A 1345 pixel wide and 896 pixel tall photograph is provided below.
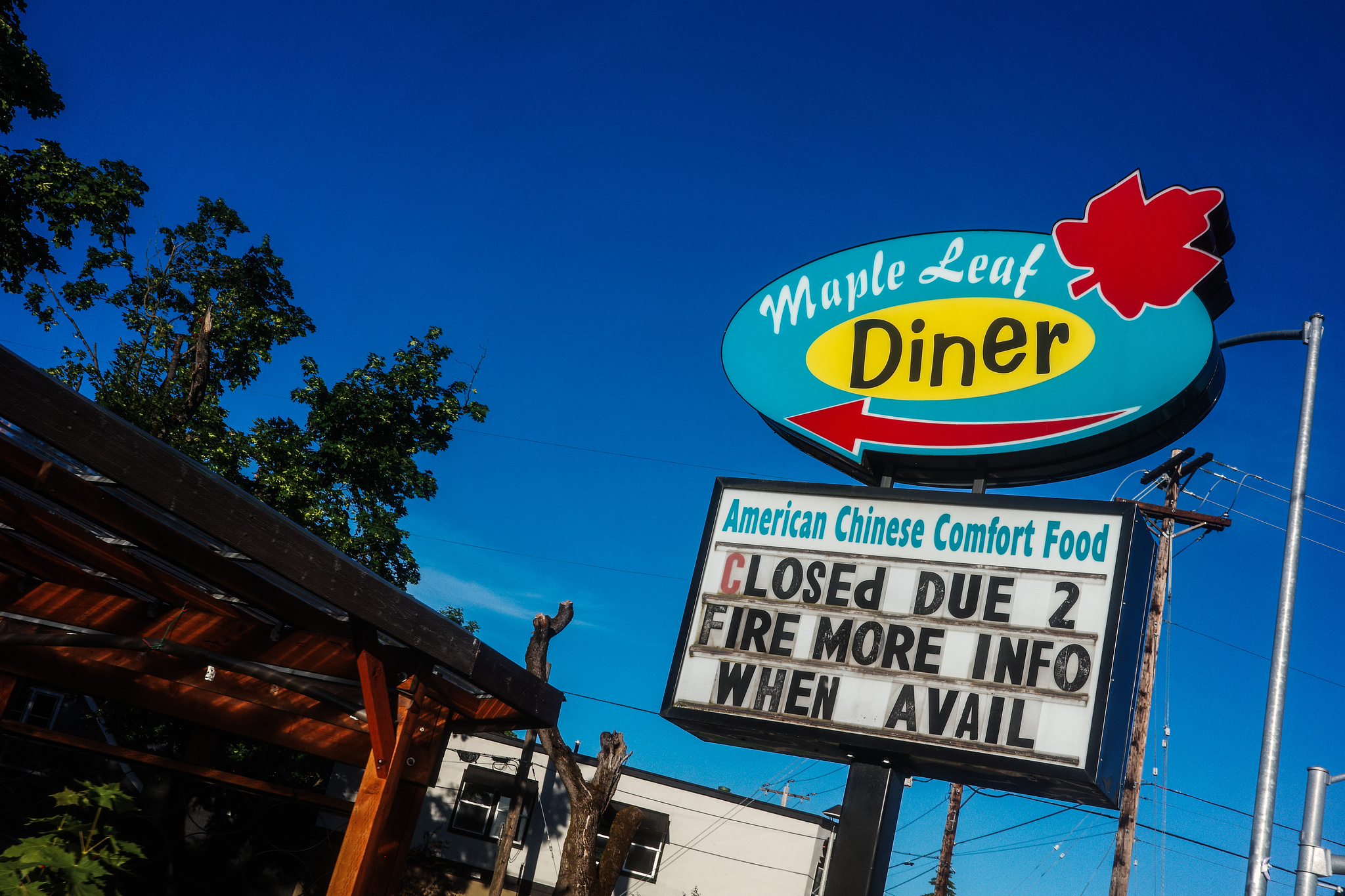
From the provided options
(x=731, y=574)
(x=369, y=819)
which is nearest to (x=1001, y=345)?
(x=731, y=574)

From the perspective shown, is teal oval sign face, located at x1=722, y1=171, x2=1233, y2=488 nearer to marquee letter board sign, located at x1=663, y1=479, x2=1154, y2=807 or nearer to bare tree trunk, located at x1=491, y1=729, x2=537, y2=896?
marquee letter board sign, located at x1=663, y1=479, x2=1154, y2=807

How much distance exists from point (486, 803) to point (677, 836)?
20.1 ft

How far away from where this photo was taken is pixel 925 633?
7426 mm

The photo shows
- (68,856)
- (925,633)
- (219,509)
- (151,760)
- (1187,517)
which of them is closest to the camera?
(219,509)

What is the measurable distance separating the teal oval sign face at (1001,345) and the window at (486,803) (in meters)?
24.9

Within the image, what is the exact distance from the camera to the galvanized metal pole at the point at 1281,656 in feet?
25.5

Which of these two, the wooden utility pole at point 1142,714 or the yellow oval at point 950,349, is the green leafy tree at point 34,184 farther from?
the wooden utility pole at point 1142,714

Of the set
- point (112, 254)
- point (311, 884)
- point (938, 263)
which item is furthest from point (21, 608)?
point (112, 254)

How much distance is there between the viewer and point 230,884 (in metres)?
9.69

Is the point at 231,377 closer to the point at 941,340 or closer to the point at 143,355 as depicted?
the point at 143,355

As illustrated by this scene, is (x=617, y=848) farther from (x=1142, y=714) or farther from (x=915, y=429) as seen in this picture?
(x=915, y=429)

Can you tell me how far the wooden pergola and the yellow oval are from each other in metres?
3.99

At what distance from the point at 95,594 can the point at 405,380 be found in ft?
47.7

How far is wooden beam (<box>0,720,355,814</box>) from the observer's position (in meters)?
7.87
